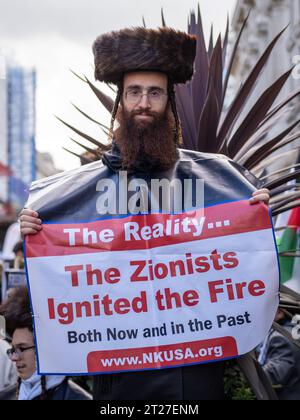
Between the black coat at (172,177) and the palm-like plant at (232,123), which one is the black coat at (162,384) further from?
the palm-like plant at (232,123)

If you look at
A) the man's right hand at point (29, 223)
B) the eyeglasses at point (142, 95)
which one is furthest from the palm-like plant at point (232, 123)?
the man's right hand at point (29, 223)

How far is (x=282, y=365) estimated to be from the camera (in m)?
5.62

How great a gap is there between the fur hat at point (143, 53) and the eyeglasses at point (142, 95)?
96 millimetres

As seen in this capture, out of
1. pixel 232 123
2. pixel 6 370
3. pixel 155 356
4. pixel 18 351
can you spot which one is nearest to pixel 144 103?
pixel 155 356

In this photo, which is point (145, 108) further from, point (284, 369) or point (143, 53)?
point (284, 369)

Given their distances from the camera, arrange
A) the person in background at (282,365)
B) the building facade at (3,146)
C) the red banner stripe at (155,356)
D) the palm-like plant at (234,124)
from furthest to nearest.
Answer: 1. the building facade at (3,146)
2. the person in background at (282,365)
3. the palm-like plant at (234,124)
4. the red banner stripe at (155,356)

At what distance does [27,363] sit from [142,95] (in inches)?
63.0

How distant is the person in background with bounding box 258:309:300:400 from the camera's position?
5.56 metres

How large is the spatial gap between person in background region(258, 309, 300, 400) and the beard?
6.99 feet

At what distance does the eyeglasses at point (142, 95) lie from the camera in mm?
3639

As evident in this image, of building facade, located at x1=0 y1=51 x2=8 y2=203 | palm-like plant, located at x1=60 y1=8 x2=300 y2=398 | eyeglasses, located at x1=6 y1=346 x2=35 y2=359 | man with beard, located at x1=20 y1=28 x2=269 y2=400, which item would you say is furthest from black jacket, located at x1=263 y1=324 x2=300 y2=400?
building facade, located at x1=0 y1=51 x2=8 y2=203

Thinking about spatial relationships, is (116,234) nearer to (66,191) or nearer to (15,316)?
(66,191)

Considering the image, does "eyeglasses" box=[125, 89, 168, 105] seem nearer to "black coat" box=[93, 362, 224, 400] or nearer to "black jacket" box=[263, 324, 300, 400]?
"black coat" box=[93, 362, 224, 400]
